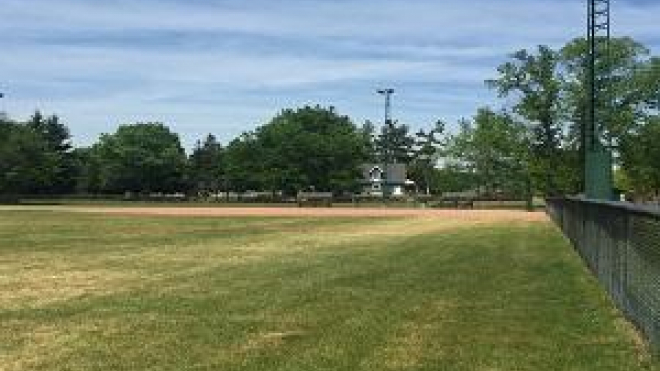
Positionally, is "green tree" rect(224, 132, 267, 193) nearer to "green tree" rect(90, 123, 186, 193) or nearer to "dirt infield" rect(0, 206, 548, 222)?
"green tree" rect(90, 123, 186, 193)

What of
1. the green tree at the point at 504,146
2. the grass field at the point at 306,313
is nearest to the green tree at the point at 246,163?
the green tree at the point at 504,146

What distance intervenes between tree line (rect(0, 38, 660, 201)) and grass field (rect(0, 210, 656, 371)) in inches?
1665

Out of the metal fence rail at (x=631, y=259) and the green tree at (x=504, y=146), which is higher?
the green tree at (x=504, y=146)

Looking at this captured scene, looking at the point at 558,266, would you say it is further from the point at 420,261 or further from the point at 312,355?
the point at 312,355

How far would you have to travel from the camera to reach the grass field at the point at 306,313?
9.70 m

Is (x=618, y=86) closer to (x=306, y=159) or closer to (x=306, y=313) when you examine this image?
(x=306, y=159)

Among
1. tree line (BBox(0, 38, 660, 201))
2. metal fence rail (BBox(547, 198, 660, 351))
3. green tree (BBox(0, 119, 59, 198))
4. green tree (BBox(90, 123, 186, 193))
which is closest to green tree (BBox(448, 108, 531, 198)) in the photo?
tree line (BBox(0, 38, 660, 201))

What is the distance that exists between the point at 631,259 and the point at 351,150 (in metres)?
A: 122

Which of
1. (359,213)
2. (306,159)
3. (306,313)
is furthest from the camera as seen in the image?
(306,159)

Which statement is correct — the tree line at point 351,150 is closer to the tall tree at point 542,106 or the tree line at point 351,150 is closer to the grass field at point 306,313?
the tall tree at point 542,106

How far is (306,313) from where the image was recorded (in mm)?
12969

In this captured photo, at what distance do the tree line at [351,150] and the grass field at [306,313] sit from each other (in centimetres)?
4230

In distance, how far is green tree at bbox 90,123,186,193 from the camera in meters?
146

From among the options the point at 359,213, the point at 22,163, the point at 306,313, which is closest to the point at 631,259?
the point at 306,313
